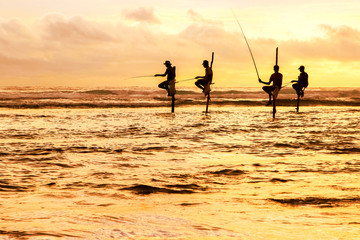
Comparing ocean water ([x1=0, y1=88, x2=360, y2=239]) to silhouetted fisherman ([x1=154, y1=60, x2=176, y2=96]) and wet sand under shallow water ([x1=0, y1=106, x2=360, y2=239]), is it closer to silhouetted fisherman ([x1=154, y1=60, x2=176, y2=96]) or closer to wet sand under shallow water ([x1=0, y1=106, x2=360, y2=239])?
wet sand under shallow water ([x1=0, y1=106, x2=360, y2=239])

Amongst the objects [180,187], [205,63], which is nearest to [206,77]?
[205,63]

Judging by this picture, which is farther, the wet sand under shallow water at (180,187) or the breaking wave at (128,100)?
the breaking wave at (128,100)

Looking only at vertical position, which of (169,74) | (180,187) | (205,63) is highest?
(205,63)

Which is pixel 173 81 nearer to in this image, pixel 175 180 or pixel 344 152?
pixel 344 152

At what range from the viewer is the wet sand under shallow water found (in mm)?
4586

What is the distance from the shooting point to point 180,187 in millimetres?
6691

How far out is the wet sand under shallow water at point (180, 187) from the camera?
459 centimetres

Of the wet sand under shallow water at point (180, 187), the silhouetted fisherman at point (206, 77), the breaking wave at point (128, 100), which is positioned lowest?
the wet sand under shallow water at point (180, 187)

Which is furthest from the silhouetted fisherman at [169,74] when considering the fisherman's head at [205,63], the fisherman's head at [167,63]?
the fisherman's head at [205,63]

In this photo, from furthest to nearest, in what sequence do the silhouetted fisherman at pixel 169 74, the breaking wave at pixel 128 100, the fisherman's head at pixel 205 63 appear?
the breaking wave at pixel 128 100
the silhouetted fisherman at pixel 169 74
the fisherman's head at pixel 205 63

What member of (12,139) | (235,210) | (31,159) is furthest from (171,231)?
(12,139)

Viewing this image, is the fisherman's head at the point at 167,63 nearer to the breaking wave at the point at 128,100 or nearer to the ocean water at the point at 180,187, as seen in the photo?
the breaking wave at the point at 128,100

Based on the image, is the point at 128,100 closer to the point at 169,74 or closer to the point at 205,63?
the point at 169,74

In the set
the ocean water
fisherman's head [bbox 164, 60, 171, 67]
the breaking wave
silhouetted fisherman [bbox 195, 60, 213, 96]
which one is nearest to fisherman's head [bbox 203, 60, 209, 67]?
silhouetted fisherman [bbox 195, 60, 213, 96]
